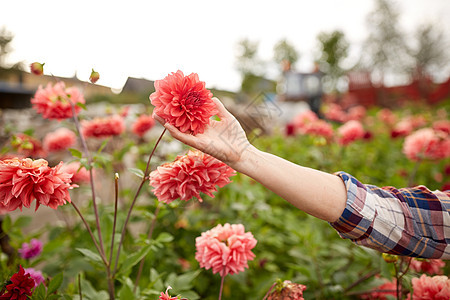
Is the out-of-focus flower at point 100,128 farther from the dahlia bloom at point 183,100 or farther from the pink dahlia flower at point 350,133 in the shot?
the pink dahlia flower at point 350,133

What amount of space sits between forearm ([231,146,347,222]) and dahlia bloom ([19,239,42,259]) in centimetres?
118

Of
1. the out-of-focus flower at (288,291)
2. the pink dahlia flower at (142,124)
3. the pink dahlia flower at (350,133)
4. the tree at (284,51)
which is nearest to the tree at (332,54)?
the tree at (284,51)

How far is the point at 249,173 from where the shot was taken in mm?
636

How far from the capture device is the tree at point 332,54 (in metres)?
19.2

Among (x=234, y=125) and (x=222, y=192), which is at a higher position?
(x=234, y=125)

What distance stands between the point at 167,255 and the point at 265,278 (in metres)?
0.56

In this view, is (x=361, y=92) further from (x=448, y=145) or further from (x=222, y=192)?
(x=222, y=192)

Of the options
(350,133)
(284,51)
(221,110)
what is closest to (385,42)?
(284,51)

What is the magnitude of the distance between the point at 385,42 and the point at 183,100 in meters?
16.6

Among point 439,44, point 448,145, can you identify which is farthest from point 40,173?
point 439,44

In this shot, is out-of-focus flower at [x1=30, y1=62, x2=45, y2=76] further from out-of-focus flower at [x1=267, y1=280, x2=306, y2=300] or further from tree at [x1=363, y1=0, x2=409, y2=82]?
tree at [x1=363, y1=0, x2=409, y2=82]

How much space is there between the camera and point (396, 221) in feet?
2.42

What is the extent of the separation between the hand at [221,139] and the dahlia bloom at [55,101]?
0.71 meters

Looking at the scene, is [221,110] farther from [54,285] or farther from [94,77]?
[54,285]
